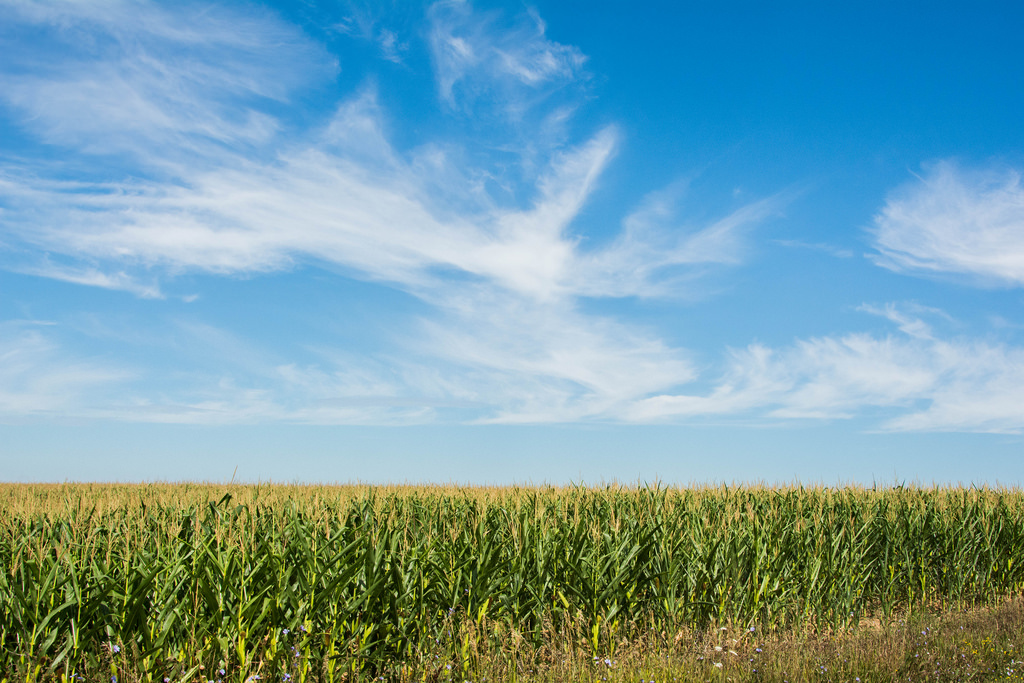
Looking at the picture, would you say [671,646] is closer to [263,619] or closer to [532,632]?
[532,632]

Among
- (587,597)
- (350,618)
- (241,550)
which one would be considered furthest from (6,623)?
(587,597)

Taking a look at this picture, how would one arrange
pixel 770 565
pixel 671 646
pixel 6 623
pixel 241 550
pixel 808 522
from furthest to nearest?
pixel 808 522
pixel 770 565
pixel 671 646
pixel 241 550
pixel 6 623

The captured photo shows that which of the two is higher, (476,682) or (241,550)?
(241,550)

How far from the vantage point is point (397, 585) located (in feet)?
22.0

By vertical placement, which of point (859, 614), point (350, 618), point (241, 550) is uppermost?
point (241, 550)

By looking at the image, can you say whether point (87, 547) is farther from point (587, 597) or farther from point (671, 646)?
point (671, 646)

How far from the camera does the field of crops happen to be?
582 cm

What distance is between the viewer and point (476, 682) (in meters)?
6.43

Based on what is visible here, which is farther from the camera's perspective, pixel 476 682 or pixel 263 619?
pixel 476 682

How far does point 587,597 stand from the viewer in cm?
746

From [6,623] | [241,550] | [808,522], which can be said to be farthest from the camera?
[808,522]

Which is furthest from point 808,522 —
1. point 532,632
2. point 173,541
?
point 173,541

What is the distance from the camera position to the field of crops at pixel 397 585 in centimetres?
582

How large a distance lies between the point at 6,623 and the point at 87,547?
852 mm
